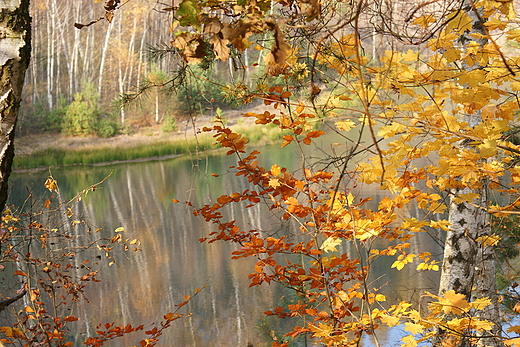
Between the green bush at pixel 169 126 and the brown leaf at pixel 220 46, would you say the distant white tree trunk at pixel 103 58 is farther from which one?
the brown leaf at pixel 220 46

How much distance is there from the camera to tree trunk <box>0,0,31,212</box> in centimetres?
83

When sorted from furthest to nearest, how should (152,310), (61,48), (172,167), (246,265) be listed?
(61,48) → (172,167) → (246,265) → (152,310)

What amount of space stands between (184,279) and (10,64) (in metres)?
4.26

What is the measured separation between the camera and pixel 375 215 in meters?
1.75

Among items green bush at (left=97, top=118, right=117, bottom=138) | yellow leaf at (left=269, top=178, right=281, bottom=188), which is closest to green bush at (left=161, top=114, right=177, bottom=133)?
green bush at (left=97, top=118, right=117, bottom=138)

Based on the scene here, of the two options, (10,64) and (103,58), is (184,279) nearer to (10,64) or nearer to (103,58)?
(10,64)

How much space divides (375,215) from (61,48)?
1400cm

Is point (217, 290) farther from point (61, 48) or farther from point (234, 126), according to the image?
point (61, 48)

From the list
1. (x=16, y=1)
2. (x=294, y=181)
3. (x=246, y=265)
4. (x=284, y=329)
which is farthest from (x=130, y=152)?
(x=16, y=1)

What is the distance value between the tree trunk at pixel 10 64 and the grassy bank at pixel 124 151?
10.2 meters

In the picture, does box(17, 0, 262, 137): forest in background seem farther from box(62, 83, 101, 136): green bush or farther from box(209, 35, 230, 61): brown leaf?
box(209, 35, 230, 61): brown leaf

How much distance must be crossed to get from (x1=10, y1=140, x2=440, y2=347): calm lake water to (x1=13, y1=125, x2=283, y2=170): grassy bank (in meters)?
3.36

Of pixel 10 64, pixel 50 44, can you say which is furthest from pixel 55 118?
pixel 10 64

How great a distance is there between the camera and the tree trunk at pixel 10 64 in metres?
0.83
